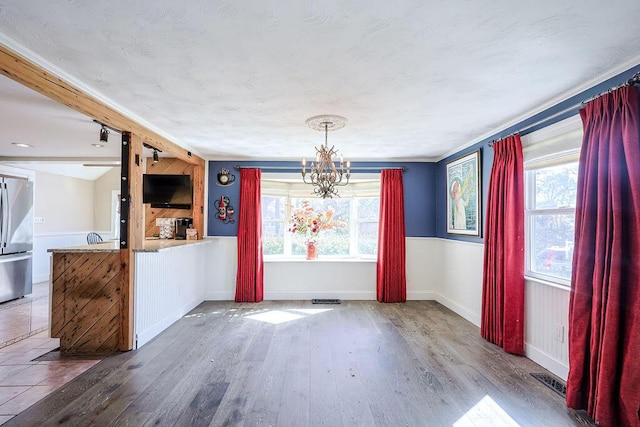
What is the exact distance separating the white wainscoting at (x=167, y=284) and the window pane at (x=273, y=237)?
0.89 meters

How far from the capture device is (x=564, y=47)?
193 cm

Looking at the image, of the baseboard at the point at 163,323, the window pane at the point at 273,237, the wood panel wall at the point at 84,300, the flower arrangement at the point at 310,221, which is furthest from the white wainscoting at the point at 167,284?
the flower arrangement at the point at 310,221

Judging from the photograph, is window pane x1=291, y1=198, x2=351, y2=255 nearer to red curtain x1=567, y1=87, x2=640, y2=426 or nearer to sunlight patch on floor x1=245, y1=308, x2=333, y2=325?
sunlight patch on floor x1=245, y1=308, x2=333, y2=325

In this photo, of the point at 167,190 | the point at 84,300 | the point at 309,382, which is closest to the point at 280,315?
the point at 309,382

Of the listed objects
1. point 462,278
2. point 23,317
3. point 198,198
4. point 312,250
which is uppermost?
point 198,198

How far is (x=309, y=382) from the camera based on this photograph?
2639 mm

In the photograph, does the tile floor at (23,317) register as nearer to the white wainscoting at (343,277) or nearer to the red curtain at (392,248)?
the white wainscoting at (343,277)

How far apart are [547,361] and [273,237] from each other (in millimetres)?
4127

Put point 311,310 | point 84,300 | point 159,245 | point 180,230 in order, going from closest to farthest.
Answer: point 84,300
point 159,245
point 311,310
point 180,230

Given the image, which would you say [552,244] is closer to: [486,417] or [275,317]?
[486,417]

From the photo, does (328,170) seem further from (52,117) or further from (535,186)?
(52,117)

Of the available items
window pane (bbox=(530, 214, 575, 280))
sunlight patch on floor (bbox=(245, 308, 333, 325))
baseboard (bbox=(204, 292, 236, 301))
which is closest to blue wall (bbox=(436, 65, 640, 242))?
window pane (bbox=(530, 214, 575, 280))

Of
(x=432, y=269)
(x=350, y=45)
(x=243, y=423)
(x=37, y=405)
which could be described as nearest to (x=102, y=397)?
(x=37, y=405)

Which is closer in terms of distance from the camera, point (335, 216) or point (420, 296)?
point (420, 296)
